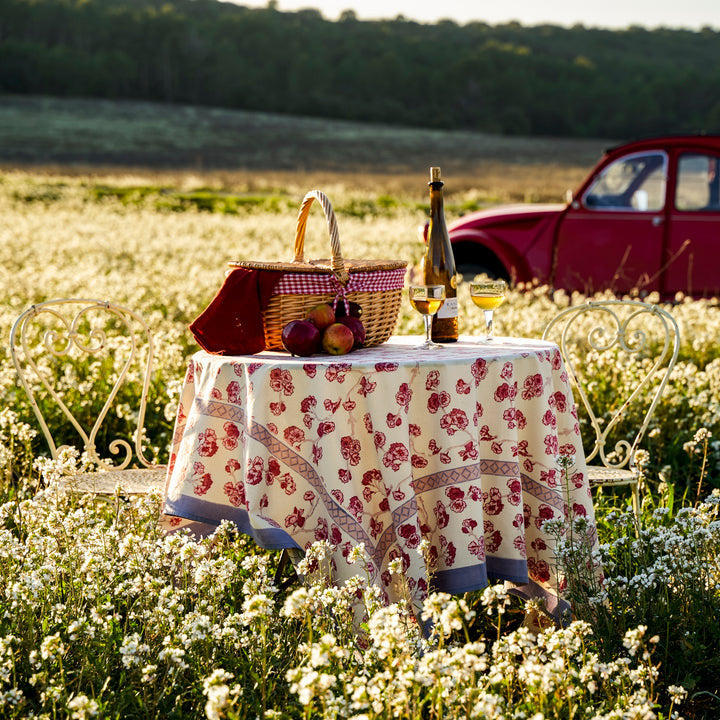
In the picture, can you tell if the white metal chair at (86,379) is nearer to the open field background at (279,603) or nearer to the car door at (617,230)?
the open field background at (279,603)

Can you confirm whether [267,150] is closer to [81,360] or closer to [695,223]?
[695,223]

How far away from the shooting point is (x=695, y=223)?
9477 millimetres

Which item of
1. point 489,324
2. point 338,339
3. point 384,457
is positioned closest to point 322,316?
point 338,339

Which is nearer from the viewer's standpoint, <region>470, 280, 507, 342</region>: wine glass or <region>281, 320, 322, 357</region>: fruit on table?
<region>281, 320, 322, 357</region>: fruit on table

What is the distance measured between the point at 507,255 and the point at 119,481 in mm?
6528

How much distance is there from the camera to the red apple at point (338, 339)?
3545 millimetres

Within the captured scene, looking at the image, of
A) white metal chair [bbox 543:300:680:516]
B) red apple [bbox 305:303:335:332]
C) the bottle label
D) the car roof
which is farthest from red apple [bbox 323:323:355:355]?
the car roof

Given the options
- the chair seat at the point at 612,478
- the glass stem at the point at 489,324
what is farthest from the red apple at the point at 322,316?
the chair seat at the point at 612,478

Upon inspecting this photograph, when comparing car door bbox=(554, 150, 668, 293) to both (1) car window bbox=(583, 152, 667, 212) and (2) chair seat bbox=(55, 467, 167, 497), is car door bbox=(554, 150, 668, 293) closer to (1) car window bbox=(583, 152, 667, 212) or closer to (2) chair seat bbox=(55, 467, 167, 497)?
(1) car window bbox=(583, 152, 667, 212)

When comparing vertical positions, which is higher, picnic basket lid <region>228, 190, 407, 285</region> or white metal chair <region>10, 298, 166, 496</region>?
picnic basket lid <region>228, 190, 407, 285</region>

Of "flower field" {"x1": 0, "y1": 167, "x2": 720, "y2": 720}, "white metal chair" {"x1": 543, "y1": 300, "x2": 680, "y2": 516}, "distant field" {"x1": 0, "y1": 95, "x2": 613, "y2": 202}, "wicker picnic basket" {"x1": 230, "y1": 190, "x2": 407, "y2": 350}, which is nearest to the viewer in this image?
"flower field" {"x1": 0, "y1": 167, "x2": 720, "y2": 720}

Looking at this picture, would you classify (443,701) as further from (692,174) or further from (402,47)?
(402,47)

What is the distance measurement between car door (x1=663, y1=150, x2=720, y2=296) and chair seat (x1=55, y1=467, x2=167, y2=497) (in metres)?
6.68

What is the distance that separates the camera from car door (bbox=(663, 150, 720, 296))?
9438mm
